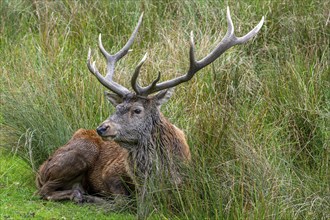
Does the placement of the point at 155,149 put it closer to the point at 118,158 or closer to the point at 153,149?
the point at 153,149

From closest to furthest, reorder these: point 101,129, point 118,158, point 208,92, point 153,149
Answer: point 101,129 → point 153,149 → point 118,158 → point 208,92

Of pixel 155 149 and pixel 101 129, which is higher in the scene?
pixel 101 129

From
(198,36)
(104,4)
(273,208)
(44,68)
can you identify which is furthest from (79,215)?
(104,4)

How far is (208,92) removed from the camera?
10.4m

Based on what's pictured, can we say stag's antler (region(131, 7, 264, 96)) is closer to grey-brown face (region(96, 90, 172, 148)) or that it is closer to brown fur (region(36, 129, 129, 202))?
grey-brown face (region(96, 90, 172, 148))

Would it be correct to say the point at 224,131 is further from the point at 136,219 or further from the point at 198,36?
the point at 198,36

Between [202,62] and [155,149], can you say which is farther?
[155,149]

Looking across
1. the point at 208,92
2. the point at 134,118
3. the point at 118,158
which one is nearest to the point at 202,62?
the point at 134,118

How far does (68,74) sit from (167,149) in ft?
8.63

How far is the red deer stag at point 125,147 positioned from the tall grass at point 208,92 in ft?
1.06

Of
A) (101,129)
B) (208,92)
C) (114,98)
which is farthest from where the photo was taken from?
(208,92)

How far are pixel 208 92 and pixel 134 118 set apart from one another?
6.05ft

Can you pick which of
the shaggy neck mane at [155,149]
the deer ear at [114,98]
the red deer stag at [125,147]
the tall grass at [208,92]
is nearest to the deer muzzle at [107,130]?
the red deer stag at [125,147]

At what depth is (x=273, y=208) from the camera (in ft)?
24.1
